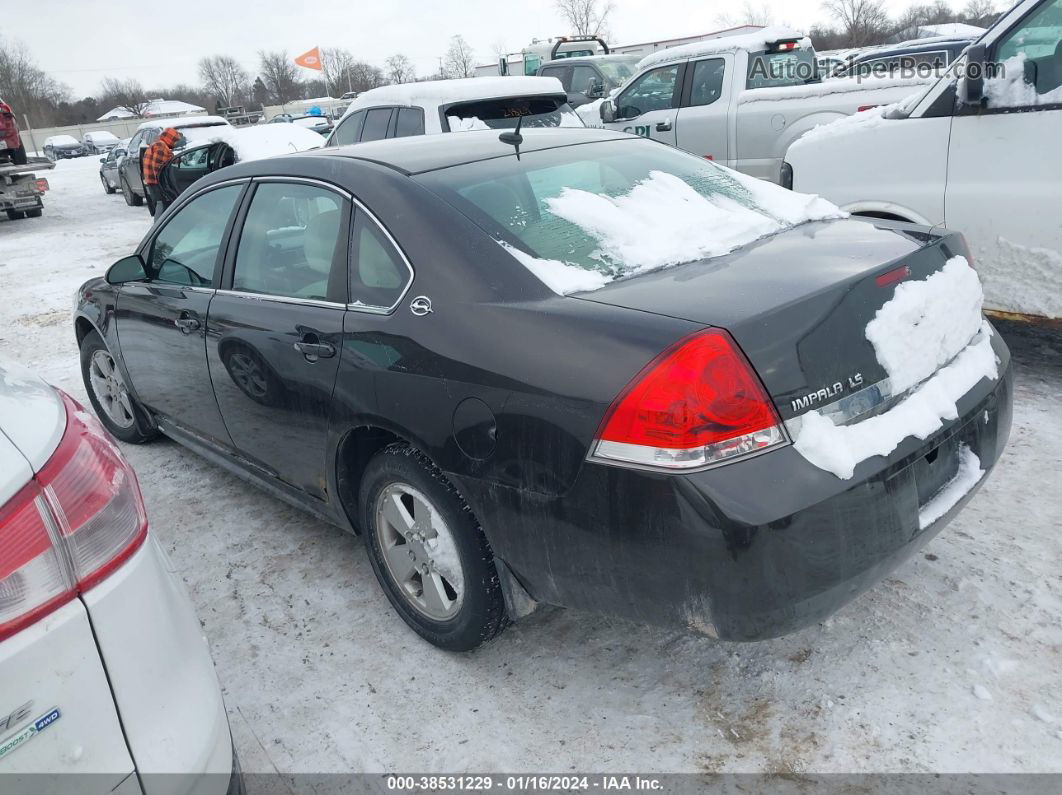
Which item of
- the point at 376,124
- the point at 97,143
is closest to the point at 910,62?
the point at 376,124

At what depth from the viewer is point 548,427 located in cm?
214

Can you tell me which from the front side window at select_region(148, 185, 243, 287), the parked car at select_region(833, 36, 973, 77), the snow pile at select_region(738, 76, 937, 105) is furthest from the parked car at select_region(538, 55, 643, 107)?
the front side window at select_region(148, 185, 243, 287)

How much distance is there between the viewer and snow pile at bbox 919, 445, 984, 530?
2.26 m

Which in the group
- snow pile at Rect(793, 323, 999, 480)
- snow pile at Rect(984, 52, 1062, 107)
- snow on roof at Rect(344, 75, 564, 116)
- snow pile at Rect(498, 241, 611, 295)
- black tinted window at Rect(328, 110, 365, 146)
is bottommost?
snow pile at Rect(793, 323, 999, 480)

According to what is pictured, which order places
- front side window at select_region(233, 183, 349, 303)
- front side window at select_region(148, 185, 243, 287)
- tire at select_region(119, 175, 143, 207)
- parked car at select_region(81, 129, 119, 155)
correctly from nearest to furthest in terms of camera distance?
front side window at select_region(233, 183, 349, 303) < front side window at select_region(148, 185, 243, 287) < tire at select_region(119, 175, 143, 207) < parked car at select_region(81, 129, 119, 155)

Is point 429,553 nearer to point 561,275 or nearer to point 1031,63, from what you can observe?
point 561,275

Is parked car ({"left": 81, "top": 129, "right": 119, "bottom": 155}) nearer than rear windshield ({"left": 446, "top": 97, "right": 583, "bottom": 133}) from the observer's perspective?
No

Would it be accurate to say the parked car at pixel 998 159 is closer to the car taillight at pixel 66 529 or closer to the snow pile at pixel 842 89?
the snow pile at pixel 842 89

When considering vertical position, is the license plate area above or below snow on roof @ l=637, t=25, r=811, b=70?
below

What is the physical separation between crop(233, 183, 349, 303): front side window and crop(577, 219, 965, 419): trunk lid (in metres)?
1.06

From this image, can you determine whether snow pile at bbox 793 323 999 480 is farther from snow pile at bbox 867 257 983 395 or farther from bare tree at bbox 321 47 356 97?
bare tree at bbox 321 47 356 97

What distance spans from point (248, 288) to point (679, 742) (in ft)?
7.60

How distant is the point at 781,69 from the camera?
941cm

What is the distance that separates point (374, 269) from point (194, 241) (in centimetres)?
153
